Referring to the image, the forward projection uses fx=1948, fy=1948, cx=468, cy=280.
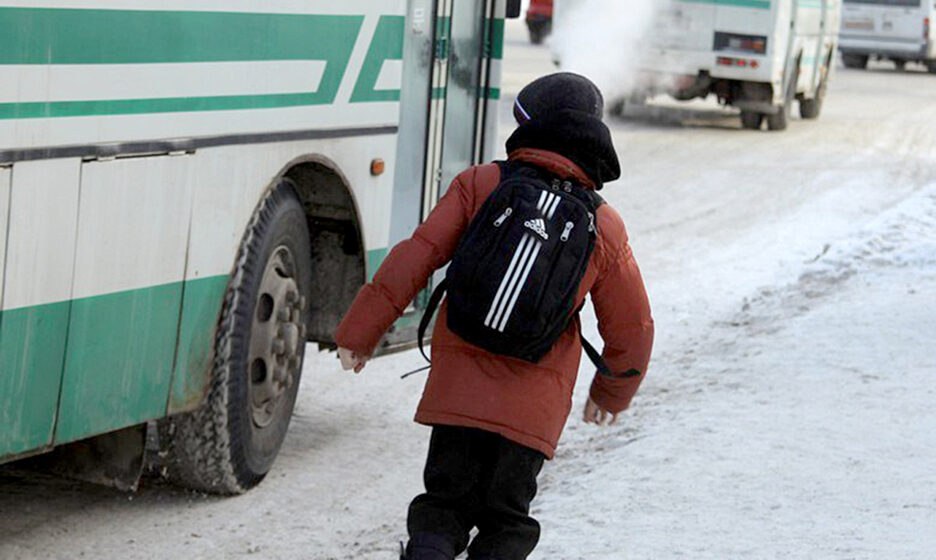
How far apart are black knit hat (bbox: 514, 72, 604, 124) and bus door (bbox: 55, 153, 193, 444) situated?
1400mm

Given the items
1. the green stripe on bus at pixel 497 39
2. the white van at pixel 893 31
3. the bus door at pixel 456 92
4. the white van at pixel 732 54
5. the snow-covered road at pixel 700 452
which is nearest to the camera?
the snow-covered road at pixel 700 452

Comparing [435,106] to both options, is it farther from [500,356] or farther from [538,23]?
[538,23]

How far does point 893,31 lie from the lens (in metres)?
37.3

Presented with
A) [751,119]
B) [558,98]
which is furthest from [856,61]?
[558,98]

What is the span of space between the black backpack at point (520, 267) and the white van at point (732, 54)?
17331mm

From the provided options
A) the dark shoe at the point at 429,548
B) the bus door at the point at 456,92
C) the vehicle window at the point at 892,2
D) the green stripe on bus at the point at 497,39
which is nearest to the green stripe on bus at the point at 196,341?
the bus door at the point at 456,92

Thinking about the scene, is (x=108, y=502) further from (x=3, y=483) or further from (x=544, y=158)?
(x=544, y=158)

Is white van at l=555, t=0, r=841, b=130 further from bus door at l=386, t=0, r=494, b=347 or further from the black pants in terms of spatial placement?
the black pants

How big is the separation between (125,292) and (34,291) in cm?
51

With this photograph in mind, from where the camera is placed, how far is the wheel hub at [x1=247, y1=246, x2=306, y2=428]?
265 inches

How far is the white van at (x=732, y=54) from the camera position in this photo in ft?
70.6

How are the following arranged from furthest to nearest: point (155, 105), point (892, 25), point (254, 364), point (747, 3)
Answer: point (892, 25)
point (747, 3)
point (254, 364)
point (155, 105)

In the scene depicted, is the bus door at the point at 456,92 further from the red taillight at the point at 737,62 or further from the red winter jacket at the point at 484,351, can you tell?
the red taillight at the point at 737,62

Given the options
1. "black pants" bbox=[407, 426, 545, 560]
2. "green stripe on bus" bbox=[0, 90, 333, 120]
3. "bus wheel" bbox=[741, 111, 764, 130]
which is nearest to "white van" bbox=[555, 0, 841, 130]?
"bus wheel" bbox=[741, 111, 764, 130]
